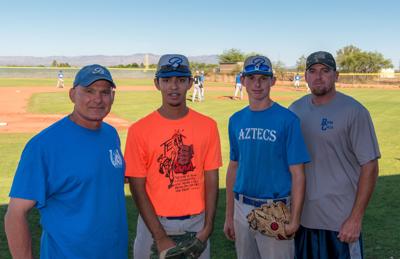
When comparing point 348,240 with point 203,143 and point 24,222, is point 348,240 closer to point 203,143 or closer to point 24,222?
point 203,143

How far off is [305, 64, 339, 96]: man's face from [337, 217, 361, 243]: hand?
3.49 ft

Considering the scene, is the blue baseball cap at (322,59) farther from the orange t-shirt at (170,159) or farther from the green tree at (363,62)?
the green tree at (363,62)

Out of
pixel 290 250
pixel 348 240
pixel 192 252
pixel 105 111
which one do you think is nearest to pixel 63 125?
pixel 105 111

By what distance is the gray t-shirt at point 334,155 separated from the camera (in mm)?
3436

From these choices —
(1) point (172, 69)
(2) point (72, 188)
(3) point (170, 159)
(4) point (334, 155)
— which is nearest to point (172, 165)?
(3) point (170, 159)

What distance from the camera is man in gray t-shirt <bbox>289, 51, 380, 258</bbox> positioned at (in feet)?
11.3

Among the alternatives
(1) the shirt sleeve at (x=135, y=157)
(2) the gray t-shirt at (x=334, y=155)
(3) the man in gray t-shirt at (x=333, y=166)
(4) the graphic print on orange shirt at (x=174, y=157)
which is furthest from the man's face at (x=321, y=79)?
(1) the shirt sleeve at (x=135, y=157)

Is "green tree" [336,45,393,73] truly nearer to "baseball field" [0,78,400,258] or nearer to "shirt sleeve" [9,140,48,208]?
"baseball field" [0,78,400,258]

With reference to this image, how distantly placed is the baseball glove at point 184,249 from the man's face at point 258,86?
1245 mm

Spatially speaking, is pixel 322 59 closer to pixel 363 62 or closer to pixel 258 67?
pixel 258 67

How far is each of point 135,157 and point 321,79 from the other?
1.67 m

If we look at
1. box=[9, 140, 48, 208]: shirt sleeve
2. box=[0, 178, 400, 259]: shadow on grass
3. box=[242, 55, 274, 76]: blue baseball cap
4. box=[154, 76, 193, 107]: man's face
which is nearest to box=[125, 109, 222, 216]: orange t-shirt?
box=[154, 76, 193, 107]: man's face

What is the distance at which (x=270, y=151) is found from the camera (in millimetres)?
3463

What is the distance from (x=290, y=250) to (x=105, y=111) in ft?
6.15
